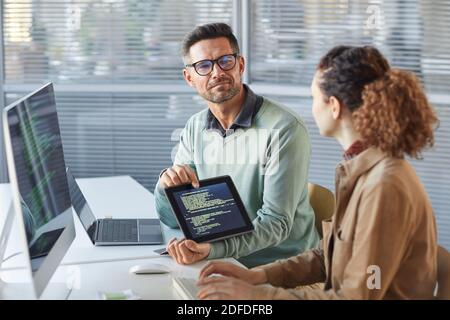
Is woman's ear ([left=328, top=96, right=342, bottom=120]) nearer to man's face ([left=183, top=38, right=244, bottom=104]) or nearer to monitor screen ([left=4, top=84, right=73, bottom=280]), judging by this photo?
monitor screen ([left=4, top=84, right=73, bottom=280])

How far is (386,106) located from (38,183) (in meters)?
0.88

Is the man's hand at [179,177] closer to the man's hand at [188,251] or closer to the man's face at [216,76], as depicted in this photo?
the man's hand at [188,251]

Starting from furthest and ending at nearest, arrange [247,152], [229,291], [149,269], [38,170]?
[247,152]
[149,269]
[38,170]
[229,291]

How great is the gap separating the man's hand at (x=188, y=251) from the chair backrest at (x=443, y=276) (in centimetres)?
69

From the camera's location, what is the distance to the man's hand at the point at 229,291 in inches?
73.9

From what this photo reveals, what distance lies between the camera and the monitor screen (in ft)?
5.95

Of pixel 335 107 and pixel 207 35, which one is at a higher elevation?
pixel 207 35

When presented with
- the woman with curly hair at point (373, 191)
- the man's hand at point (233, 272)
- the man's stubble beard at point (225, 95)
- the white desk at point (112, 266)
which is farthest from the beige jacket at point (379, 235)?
the man's stubble beard at point (225, 95)

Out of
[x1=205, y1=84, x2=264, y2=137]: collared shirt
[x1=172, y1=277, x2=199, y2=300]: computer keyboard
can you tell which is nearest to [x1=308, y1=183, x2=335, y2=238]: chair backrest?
[x1=205, y1=84, x2=264, y2=137]: collared shirt

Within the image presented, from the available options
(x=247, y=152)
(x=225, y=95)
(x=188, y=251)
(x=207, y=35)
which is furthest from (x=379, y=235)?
(x=207, y=35)

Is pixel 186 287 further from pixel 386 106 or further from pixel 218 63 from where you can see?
pixel 218 63

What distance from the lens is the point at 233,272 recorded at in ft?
7.00

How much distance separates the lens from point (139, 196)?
3285 mm
